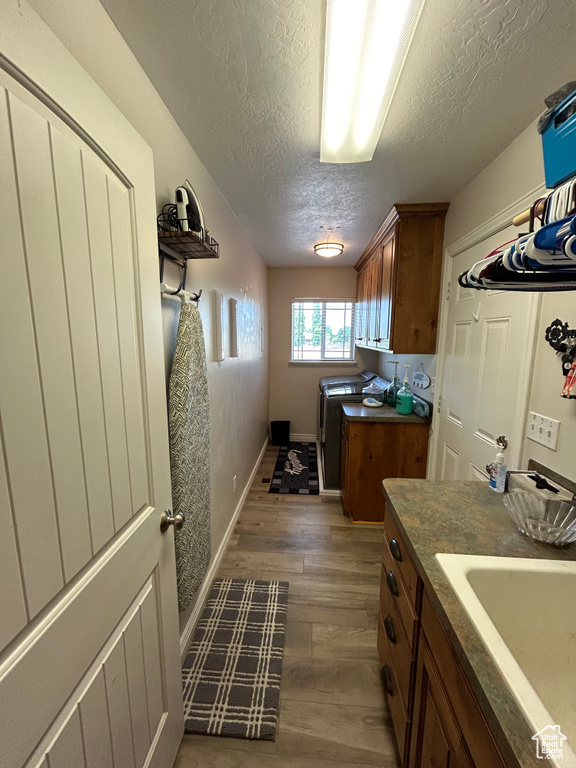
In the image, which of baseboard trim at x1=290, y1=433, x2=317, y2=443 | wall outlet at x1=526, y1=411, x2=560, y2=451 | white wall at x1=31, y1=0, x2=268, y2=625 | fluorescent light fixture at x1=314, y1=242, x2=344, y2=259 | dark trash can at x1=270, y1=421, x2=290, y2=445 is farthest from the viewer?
baseboard trim at x1=290, y1=433, x2=317, y2=443

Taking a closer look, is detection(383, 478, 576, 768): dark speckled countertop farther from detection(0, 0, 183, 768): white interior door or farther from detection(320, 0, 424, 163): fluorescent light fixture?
detection(320, 0, 424, 163): fluorescent light fixture

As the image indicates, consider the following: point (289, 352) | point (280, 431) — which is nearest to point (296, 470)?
point (280, 431)

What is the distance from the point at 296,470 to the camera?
347 cm

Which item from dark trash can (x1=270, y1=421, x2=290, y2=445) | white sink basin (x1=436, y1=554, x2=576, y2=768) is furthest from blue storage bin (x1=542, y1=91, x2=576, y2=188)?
dark trash can (x1=270, y1=421, x2=290, y2=445)

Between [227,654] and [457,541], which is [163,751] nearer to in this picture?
[227,654]

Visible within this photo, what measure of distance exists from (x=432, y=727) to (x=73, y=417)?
113cm

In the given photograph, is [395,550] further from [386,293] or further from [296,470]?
[296,470]

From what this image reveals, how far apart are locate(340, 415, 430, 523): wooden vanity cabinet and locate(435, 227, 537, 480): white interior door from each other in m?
0.19

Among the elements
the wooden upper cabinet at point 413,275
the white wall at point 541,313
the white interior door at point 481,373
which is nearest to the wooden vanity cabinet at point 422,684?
the white wall at point 541,313

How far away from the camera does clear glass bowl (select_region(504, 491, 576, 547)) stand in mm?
891

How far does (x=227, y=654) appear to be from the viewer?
1474 millimetres

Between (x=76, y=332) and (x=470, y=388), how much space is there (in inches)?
74.4

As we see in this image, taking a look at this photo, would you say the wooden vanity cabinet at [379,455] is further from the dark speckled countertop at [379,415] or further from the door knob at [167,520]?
the door knob at [167,520]

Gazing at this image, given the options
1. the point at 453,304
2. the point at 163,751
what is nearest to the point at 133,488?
the point at 163,751
